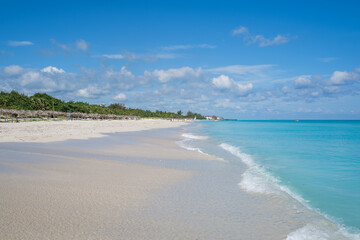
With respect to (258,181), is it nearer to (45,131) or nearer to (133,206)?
(133,206)

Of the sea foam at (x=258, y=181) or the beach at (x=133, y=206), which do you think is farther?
the sea foam at (x=258, y=181)

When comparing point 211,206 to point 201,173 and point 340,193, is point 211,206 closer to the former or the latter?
point 201,173

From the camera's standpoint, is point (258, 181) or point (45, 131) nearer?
point (258, 181)

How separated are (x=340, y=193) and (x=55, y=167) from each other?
26.5 feet

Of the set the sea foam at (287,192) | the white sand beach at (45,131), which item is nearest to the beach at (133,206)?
the sea foam at (287,192)

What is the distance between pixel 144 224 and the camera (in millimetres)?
3699

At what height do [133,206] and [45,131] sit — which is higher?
[45,131]

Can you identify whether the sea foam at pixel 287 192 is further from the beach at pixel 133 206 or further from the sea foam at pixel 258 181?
the beach at pixel 133 206

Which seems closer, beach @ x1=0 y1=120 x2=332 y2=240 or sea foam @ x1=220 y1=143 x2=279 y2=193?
beach @ x1=0 y1=120 x2=332 y2=240

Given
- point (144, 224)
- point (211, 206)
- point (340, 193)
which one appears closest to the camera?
point (144, 224)

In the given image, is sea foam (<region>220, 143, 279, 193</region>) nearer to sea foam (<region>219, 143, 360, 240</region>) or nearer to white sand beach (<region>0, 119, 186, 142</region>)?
sea foam (<region>219, 143, 360, 240</region>)

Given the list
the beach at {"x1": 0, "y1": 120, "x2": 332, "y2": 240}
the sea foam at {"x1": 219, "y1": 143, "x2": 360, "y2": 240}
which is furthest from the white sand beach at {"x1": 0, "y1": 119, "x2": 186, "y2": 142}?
the sea foam at {"x1": 219, "y1": 143, "x2": 360, "y2": 240}

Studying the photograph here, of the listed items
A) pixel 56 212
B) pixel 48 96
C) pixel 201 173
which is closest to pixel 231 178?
pixel 201 173

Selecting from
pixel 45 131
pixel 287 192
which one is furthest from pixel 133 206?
pixel 45 131
